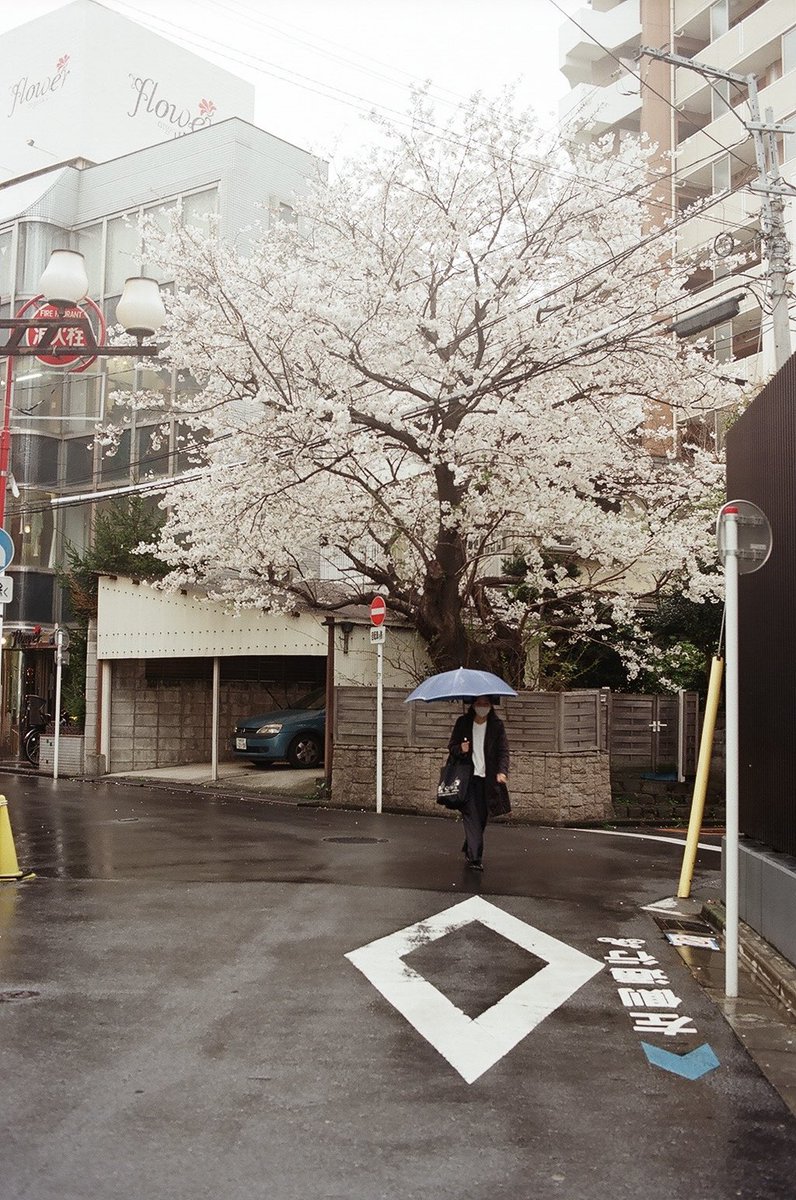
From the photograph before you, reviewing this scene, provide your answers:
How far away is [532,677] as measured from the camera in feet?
64.2

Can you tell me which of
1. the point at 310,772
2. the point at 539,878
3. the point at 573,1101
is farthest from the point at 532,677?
the point at 573,1101

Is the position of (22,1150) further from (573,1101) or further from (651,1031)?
(651,1031)

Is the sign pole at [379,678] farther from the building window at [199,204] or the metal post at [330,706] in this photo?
the building window at [199,204]

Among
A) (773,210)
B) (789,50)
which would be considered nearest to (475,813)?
(773,210)

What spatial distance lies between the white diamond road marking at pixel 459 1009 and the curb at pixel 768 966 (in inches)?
38.0

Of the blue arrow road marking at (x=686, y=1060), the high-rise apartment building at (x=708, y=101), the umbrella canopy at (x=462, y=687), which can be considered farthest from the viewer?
the high-rise apartment building at (x=708, y=101)

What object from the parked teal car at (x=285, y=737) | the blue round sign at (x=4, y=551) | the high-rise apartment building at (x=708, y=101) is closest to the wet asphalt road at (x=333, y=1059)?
the blue round sign at (x=4, y=551)

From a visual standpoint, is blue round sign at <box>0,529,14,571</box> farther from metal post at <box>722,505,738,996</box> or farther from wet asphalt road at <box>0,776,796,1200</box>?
metal post at <box>722,505,738,996</box>

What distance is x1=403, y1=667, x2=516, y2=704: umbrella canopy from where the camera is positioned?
10.8m

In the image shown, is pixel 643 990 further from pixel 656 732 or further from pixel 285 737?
pixel 285 737

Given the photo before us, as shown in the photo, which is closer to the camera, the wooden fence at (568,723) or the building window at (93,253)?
the wooden fence at (568,723)

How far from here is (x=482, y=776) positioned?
35.8 ft

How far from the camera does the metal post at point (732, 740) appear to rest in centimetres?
644

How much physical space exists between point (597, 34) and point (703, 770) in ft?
133
